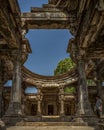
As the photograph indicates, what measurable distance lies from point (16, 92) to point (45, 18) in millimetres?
5423

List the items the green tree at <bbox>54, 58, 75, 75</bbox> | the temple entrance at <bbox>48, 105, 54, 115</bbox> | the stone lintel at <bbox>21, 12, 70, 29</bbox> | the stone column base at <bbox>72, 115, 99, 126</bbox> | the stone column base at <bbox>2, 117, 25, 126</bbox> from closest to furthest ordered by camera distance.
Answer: the stone column base at <bbox>2, 117, 25, 126</bbox>
the stone column base at <bbox>72, 115, 99, 126</bbox>
the stone lintel at <bbox>21, 12, 70, 29</bbox>
the temple entrance at <bbox>48, 105, 54, 115</bbox>
the green tree at <bbox>54, 58, 75, 75</bbox>

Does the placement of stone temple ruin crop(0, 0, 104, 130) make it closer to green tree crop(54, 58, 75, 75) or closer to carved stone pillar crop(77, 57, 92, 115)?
carved stone pillar crop(77, 57, 92, 115)

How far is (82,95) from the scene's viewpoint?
1210 centimetres

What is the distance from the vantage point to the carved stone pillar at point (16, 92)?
446 inches

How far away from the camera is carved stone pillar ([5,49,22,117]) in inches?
446

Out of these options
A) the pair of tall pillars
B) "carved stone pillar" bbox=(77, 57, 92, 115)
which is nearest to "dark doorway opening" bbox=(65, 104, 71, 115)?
the pair of tall pillars

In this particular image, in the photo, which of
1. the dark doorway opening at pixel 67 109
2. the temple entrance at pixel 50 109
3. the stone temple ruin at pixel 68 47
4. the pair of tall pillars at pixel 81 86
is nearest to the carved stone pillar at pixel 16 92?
the stone temple ruin at pixel 68 47

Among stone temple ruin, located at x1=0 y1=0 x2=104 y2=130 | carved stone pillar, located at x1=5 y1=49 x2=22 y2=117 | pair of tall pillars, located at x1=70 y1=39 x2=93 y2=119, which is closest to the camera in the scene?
stone temple ruin, located at x1=0 y1=0 x2=104 y2=130

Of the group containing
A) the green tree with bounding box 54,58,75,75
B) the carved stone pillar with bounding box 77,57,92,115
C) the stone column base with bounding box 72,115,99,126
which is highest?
the green tree with bounding box 54,58,75,75

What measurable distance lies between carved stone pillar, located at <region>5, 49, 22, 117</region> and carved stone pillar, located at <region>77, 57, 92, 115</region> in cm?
Result: 340

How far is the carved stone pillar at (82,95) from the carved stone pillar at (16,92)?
3.40 m

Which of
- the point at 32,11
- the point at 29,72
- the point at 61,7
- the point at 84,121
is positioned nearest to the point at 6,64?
the point at 29,72

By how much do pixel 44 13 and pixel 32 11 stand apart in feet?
2.79

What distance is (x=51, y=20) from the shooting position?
14148 millimetres
